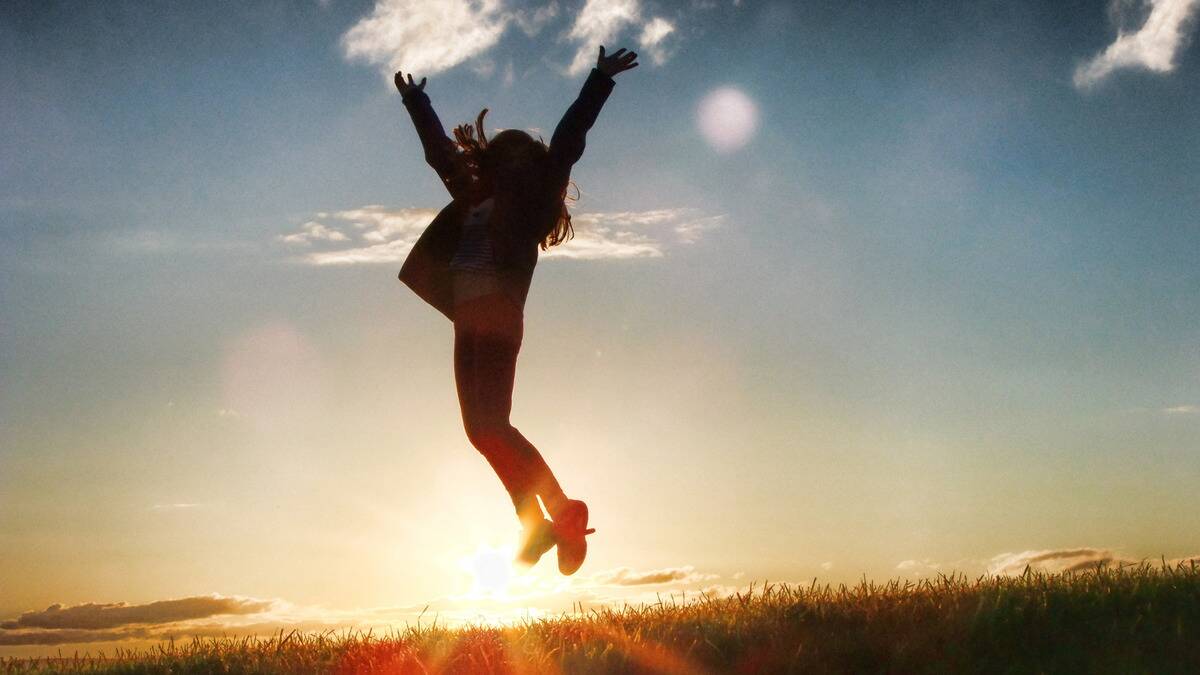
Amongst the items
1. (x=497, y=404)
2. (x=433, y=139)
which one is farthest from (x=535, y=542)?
(x=433, y=139)

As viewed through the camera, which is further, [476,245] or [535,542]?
[476,245]

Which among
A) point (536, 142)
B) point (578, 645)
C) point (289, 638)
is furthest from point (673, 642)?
point (536, 142)

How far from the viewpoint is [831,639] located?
5.93 m

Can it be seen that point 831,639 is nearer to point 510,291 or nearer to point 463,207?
point 510,291

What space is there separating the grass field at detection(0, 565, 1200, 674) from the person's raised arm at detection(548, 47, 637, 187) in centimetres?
314

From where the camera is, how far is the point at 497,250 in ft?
22.7

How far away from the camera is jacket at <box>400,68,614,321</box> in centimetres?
691

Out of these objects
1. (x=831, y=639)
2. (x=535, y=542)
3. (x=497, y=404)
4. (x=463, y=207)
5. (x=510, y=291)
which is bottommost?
(x=831, y=639)

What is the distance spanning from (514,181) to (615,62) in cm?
104

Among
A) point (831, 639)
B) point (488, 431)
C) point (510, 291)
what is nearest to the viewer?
point (831, 639)

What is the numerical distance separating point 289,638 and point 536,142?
13.2 feet

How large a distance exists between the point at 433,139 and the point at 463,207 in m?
0.52

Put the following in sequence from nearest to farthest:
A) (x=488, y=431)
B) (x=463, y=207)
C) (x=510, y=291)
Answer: (x=488, y=431) < (x=510, y=291) < (x=463, y=207)

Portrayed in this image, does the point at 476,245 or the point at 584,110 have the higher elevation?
the point at 584,110
